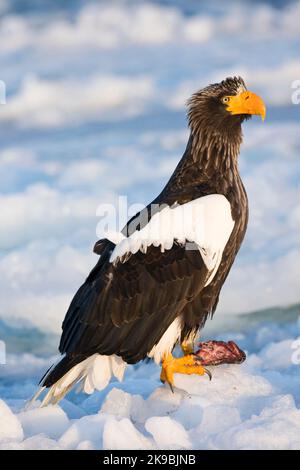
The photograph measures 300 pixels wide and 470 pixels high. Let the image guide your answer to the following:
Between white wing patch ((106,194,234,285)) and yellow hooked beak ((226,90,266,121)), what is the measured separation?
1.16 m

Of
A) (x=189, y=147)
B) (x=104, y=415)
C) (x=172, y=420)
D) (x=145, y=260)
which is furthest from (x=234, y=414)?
(x=189, y=147)

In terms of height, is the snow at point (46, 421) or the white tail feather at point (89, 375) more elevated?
the white tail feather at point (89, 375)

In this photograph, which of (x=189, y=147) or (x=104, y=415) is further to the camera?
(x=189, y=147)

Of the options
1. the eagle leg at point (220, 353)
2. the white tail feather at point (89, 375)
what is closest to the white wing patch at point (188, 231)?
the eagle leg at point (220, 353)

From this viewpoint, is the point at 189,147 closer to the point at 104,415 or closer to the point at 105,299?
the point at 105,299

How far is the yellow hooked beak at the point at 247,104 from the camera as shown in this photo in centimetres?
962

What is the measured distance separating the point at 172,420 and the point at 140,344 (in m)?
1.11

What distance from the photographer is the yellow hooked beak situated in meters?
9.62

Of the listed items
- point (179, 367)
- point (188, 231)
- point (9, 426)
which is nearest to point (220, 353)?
point (179, 367)

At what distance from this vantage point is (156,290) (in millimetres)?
8938

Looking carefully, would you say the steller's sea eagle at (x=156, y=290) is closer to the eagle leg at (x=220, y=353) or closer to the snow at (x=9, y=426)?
the eagle leg at (x=220, y=353)

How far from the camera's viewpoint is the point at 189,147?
9.70 meters
